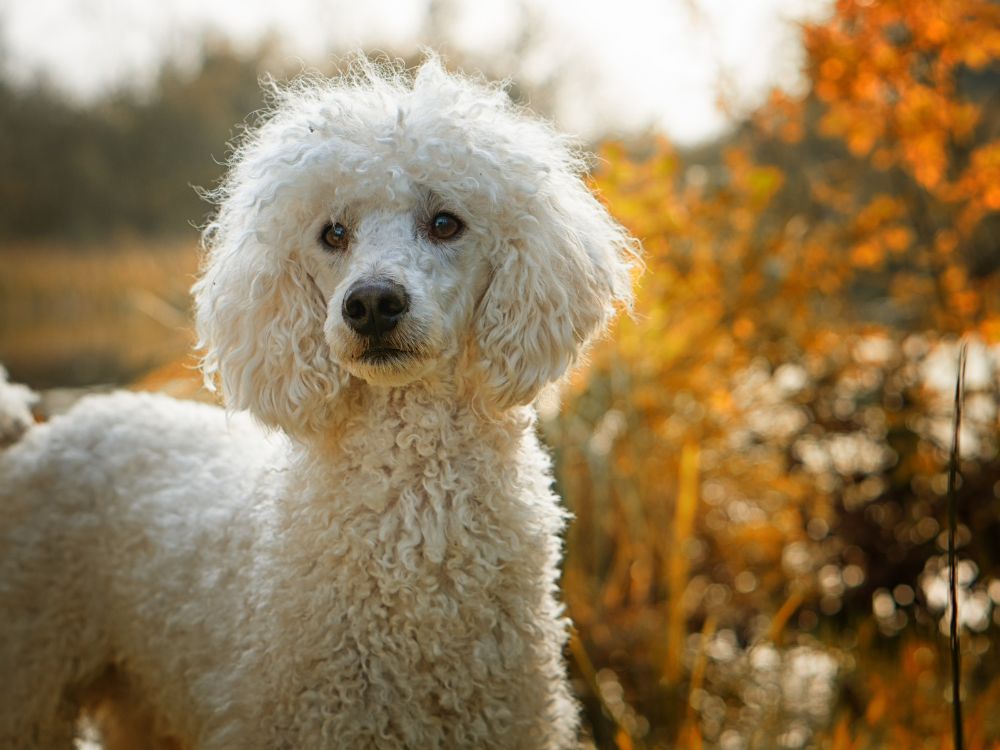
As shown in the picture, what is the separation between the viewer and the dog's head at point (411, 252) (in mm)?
1873

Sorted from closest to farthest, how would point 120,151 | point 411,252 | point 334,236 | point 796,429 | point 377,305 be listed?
point 377,305
point 411,252
point 334,236
point 796,429
point 120,151

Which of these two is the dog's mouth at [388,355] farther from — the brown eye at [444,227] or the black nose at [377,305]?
the brown eye at [444,227]

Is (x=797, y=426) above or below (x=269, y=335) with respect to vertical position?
above

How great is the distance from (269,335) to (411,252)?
38cm

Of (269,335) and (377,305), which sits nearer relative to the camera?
(377,305)

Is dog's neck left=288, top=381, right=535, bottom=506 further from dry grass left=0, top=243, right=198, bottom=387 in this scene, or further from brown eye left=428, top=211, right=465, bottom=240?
dry grass left=0, top=243, right=198, bottom=387

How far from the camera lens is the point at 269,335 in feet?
6.44

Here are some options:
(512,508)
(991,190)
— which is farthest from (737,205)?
(512,508)

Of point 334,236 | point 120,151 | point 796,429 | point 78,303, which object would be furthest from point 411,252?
point 120,151

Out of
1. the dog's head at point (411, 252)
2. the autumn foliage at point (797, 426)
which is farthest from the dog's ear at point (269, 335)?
the autumn foliage at point (797, 426)

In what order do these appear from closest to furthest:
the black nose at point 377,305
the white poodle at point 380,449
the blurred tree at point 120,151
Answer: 1. the black nose at point 377,305
2. the white poodle at point 380,449
3. the blurred tree at point 120,151

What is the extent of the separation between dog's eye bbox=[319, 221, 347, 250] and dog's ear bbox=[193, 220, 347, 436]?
9 centimetres

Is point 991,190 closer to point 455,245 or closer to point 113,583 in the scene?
point 455,245

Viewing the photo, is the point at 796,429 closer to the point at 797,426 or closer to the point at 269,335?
the point at 797,426
